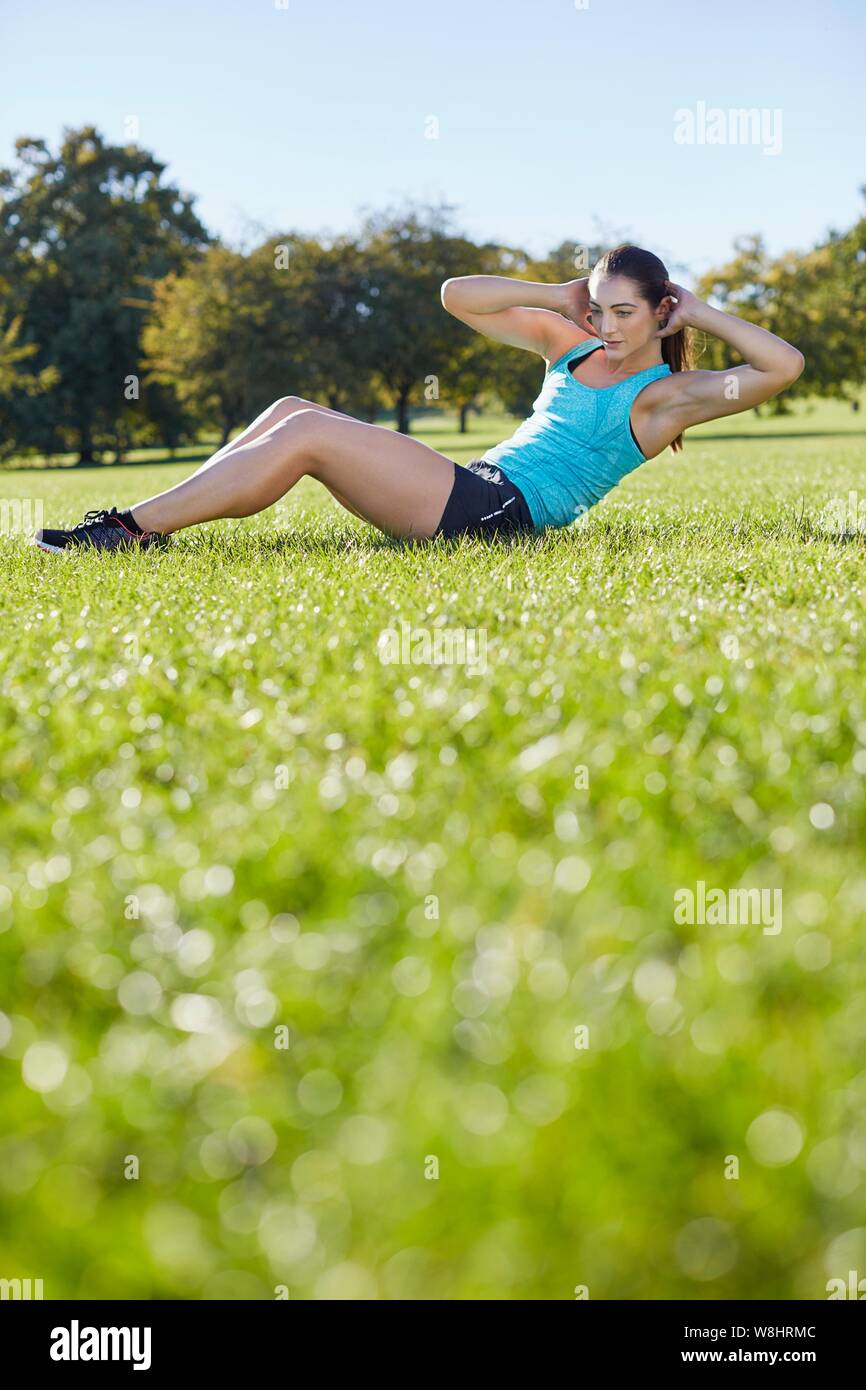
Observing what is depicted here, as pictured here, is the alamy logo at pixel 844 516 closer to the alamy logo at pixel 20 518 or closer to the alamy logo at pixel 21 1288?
the alamy logo at pixel 20 518

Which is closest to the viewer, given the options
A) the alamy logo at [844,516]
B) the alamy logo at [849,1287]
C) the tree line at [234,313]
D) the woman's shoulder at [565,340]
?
the alamy logo at [849,1287]

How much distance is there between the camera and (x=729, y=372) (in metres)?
5.43

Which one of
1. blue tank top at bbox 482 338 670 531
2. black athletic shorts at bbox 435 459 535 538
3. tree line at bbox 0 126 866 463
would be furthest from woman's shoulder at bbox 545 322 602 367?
tree line at bbox 0 126 866 463

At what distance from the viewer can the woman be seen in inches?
210

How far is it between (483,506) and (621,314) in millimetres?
1210

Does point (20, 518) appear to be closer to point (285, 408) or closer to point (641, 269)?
point (285, 408)

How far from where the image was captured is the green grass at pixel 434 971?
1257 millimetres

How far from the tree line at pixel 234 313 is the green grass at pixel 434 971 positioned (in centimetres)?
4576

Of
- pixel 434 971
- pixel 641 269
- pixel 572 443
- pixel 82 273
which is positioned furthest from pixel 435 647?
pixel 82 273
